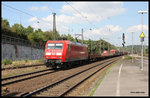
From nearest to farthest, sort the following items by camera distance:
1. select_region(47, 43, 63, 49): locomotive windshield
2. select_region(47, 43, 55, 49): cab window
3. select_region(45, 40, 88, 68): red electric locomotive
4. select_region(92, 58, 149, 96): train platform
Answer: select_region(92, 58, 149, 96): train platform
select_region(45, 40, 88, 68): red electric locomotive
select_region(47, 43, 63, 49): locomotive windshield
select_region(47, 43, 55, 49): cab window

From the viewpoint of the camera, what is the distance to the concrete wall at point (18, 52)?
31816 mm

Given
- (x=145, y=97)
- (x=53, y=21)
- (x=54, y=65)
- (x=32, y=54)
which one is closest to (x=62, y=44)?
(x=54, y=65)

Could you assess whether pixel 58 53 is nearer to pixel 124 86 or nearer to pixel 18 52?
pixel 124 86

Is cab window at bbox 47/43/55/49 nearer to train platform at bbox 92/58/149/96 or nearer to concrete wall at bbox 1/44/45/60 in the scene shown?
train platform at bbox 92/58/149/96

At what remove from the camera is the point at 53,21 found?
29031 mm

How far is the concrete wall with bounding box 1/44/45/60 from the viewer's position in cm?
3182

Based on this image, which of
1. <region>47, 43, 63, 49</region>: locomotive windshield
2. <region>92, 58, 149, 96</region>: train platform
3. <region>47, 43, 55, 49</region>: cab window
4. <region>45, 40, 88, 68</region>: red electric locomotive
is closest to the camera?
<region>92, 58, 149, 96</region>: train platform

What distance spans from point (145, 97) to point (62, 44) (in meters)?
13.8

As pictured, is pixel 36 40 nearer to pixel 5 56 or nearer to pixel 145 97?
pixel 5 56

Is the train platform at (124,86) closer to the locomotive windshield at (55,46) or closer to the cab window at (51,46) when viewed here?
the locomotive windshield at (55,46)

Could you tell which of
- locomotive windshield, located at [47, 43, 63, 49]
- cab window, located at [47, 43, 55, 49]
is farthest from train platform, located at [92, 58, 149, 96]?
cab window, located at [47, 43, 55, 49]

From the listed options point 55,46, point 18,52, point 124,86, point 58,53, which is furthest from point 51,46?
point 18,52

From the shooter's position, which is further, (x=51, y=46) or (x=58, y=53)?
(x=51, y=46)

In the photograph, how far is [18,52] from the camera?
36.2 m
